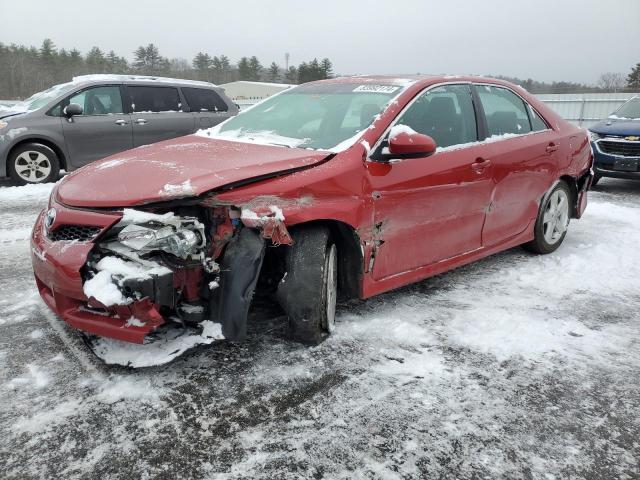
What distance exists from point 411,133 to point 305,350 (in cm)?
142

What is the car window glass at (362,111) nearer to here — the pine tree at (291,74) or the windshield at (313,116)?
the windshield at (313,116)

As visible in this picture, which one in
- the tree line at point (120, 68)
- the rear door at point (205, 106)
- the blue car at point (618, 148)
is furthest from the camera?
the tree line at point (120, 68)

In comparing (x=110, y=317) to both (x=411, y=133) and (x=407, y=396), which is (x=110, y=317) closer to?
(x=407, y=396)

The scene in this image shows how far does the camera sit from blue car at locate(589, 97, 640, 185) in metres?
7.76

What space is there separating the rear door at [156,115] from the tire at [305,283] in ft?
22.0

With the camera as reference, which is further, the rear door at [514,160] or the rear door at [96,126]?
the rear door at [96,126]

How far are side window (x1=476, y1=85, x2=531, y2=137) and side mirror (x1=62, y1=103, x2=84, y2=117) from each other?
6.43m

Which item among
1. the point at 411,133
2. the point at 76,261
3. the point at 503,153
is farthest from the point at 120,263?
the point at 503,153

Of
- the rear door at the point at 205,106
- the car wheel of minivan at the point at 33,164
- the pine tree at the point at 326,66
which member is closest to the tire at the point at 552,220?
the rear door at the point at 205,106

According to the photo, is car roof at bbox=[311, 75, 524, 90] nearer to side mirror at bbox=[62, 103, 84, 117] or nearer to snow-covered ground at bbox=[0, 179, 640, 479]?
snow-covered ground at bbox=[0, 179, 640, 479]

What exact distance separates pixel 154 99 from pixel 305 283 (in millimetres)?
7289

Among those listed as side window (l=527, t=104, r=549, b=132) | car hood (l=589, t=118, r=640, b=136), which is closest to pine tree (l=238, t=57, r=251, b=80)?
car hood (l=589, t=118, r=640, b=136)

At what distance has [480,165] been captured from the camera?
3.64 m

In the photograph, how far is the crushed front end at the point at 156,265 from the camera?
7.60ft
